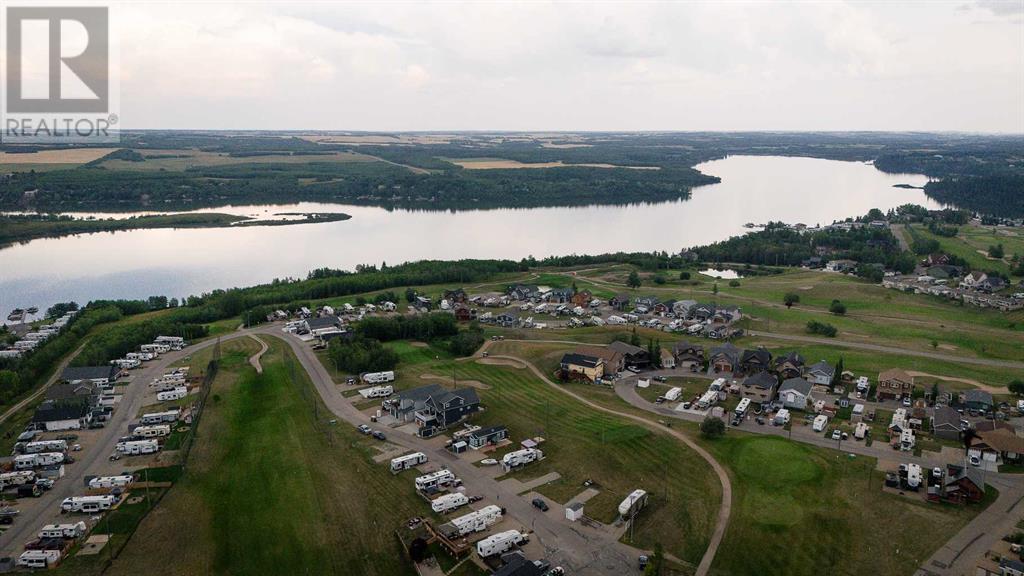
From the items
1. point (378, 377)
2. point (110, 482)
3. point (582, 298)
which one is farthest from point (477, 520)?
point (582, 298)

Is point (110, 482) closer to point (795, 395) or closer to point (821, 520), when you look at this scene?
point (821, 520)

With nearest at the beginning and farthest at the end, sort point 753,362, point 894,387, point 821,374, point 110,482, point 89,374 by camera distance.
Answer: point 110,482
point 894,387
point 89,374
point 821,374
point 753,362

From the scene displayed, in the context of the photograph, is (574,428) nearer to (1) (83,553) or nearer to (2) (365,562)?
(2) (365,562)

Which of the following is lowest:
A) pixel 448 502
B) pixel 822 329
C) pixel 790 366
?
pixel 448 502

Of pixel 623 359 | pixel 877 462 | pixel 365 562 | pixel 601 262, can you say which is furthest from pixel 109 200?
pixel 877 462

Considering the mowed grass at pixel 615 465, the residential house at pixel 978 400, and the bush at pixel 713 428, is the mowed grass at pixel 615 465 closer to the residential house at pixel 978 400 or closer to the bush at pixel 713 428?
the bush at pixel 713 428

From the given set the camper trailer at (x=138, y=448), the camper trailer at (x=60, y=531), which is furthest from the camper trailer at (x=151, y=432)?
the camper trailer at (x=60, y=531)

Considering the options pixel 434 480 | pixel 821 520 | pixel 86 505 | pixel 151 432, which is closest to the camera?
pixel 821 520
